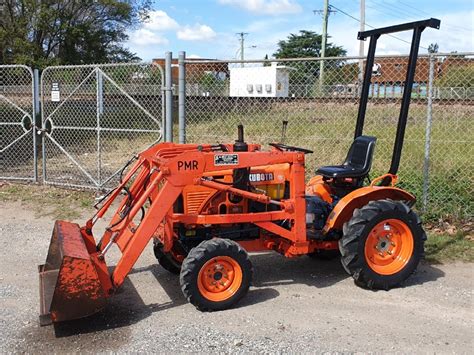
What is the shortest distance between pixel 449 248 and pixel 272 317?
290 cm

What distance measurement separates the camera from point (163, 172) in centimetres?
432

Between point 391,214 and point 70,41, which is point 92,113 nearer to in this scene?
point 391,214

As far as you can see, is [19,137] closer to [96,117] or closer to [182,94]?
[96,117]

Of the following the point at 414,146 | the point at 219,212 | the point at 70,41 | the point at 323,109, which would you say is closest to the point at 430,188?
the point at 323,109

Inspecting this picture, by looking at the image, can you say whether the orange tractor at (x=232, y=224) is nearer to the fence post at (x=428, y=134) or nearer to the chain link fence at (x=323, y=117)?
the fence post at (x=428, y=134)

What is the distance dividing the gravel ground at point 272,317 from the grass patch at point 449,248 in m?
0.26

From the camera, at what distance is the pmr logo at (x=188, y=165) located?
4371mm

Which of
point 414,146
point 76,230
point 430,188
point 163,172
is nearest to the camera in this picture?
point 163,172

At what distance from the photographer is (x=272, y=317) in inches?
174

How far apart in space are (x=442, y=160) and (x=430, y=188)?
1766 mm

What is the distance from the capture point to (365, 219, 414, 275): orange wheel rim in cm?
500

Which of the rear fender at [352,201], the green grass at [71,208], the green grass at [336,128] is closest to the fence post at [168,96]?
the green grass at [336,128]

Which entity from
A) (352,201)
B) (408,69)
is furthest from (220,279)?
(408,69)

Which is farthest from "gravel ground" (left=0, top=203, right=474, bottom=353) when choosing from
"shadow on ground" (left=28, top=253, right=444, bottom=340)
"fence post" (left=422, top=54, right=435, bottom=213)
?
"fence post" (left=422, top=54, right=435, bottom=213)
